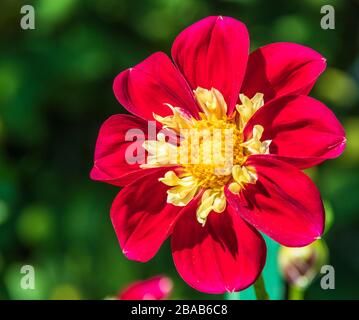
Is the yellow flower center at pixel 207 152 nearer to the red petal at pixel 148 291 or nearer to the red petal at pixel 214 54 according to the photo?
the red petal at pixel 214 54

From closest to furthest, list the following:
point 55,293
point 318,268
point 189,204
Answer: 1. point 189,204
2. point 318,268
3. point 55,293

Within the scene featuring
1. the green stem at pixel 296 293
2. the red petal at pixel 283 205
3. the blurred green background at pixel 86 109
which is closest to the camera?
the red petal at pixel 283 205

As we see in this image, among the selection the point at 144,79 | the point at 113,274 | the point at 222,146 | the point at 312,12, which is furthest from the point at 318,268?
the point at 312,12

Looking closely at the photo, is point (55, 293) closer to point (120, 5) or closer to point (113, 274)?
point (113, 274)

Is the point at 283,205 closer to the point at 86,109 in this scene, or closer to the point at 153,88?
the point at 153,88

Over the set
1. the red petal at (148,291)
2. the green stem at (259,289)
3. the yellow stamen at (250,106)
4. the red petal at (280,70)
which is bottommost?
the red petal at (148,291)

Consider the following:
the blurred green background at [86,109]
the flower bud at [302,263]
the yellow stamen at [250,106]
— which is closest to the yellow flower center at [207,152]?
the yellow stamen at [250,106]
